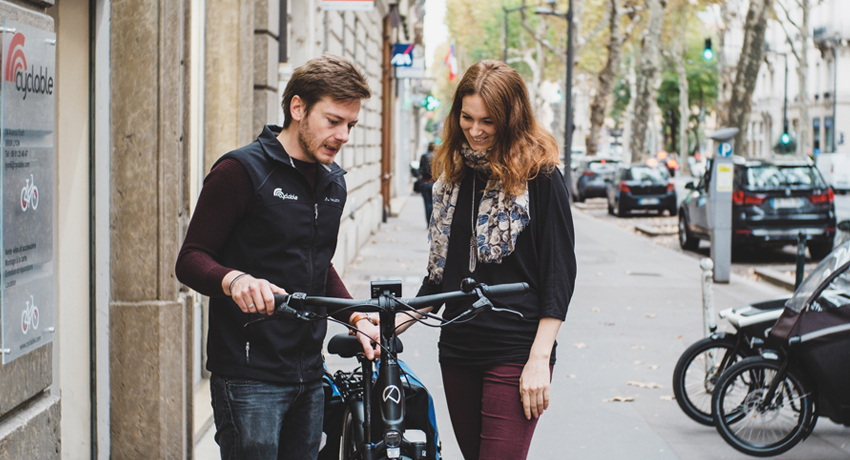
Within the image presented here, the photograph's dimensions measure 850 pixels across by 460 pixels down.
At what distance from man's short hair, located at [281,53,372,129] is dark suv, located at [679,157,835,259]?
42.5ft

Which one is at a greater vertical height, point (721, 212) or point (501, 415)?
point (721, 212)

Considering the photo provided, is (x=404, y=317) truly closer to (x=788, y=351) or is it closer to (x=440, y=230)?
(x=440, y=230)

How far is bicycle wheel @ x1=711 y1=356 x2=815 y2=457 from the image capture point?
5.38 m

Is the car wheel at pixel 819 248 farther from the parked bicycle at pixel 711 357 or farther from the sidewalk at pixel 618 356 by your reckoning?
the parked bicycle at pixel 711 357

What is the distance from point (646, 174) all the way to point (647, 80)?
15.5 meters

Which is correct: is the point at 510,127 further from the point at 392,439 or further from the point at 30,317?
the point at 30,317

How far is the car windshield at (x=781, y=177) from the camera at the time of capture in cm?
1516

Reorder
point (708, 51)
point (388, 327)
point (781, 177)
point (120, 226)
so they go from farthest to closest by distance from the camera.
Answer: point (708, 51) → point (781, 177) → point (120, 226) → point (388, 327)

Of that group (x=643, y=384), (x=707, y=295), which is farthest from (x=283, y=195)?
(x=643, y=384)

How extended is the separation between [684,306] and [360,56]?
26.4ft

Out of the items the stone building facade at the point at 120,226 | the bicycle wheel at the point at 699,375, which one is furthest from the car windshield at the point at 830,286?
the stone building facade at the point at 120,226

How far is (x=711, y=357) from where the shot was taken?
6.17 metres

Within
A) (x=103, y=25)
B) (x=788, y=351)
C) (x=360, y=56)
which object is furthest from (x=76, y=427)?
(x=360, y=56)

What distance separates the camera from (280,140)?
2789 millimetres
